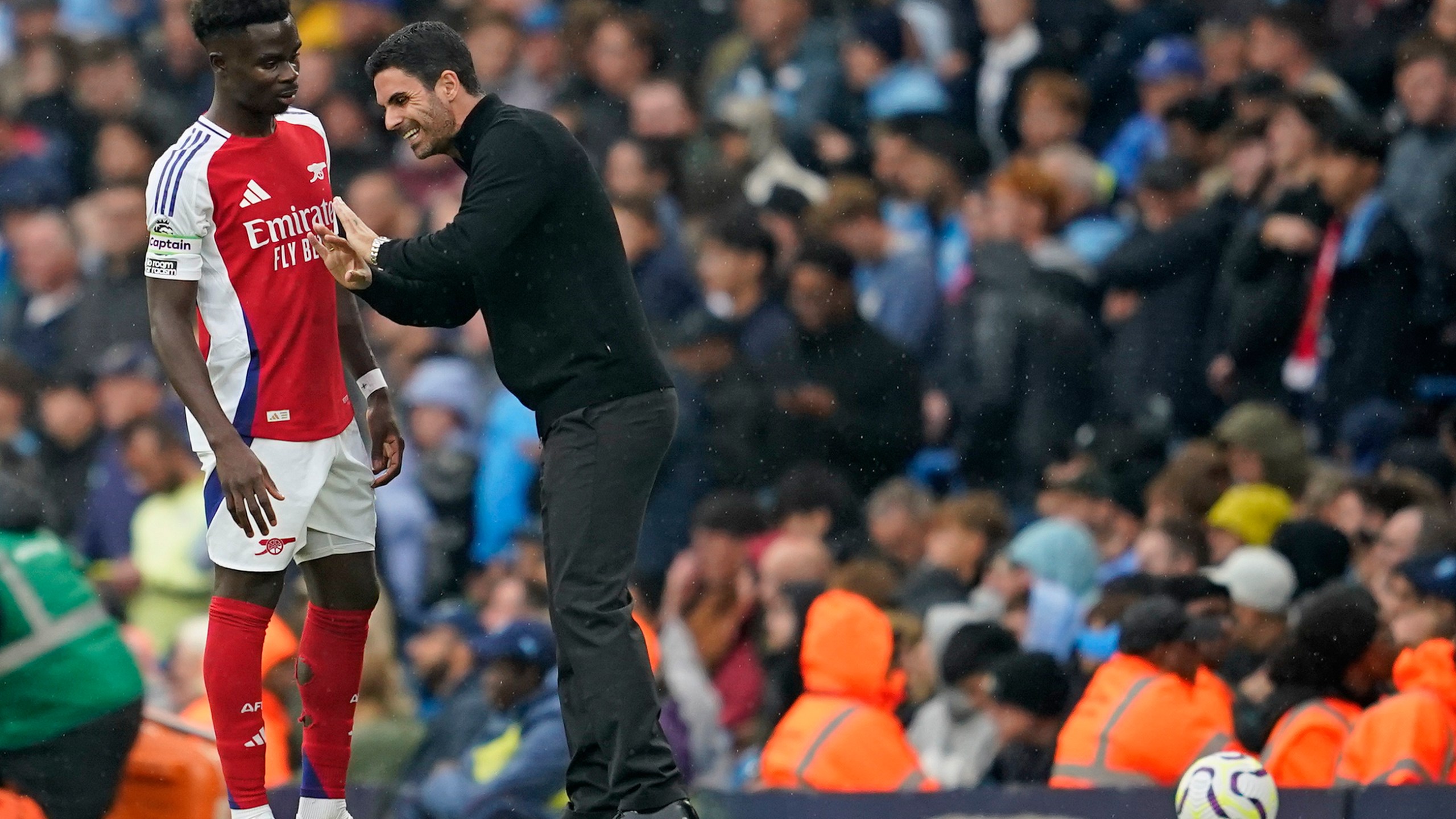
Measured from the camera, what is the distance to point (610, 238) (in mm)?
6145

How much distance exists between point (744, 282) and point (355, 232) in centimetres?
527

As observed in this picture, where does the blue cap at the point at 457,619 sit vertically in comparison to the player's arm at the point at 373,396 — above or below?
below

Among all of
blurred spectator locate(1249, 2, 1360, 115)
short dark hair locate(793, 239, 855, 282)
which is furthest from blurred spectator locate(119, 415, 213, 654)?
blurred spectator locate(1249, 2, 1360, 115)

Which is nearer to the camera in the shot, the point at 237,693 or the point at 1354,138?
the point at 237,693

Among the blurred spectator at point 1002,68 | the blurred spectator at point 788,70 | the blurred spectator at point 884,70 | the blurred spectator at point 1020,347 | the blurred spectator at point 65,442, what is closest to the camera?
the blurred spectator at point 1020,347

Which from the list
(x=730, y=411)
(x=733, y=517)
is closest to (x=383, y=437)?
(x=733, y=517)

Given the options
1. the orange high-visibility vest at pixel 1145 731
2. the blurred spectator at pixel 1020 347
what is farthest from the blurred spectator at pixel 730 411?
the orange high-visibility vest at pixel 1145 731

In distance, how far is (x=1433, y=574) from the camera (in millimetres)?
8266

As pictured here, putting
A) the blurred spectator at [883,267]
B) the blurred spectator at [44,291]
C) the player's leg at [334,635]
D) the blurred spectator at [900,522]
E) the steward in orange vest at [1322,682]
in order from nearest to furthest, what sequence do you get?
the player's leg at [334,635]
the steward in orange vest at [1322,682]
the blurred spectator at [900,522]
the blurred spectator at [883,267]
the blurred spectator at [44,291]

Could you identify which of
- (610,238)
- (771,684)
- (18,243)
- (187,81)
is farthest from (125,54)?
(610,238)

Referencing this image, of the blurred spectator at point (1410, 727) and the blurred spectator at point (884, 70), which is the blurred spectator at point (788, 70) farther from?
the blurred spectator at point (1410, 727)

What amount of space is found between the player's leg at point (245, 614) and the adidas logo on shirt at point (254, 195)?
0.65 m

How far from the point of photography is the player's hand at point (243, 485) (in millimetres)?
5707

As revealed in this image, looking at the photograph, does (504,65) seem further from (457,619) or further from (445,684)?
(445,684)
